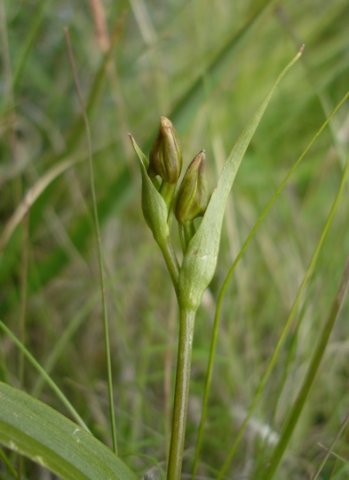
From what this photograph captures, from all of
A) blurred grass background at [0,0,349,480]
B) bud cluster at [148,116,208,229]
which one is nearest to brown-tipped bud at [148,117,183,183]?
bud cluster at [148,116,208,229]

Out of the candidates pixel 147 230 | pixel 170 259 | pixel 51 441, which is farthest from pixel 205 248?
pixel 147 230

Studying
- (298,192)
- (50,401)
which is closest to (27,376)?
(50,401)

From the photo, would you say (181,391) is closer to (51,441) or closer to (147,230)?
(51,441)

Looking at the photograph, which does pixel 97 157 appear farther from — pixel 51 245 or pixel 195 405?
pixel 195 405

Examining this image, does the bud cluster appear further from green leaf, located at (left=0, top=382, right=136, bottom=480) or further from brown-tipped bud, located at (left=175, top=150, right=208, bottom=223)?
green leaf, located at (left=0, top=382, right=136, bottom=480)

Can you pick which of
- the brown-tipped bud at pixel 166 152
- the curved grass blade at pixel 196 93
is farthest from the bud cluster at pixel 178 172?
the curved grass blade at pixel 196 93
